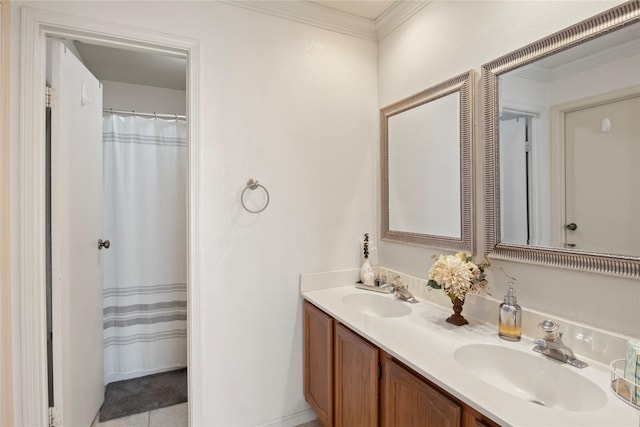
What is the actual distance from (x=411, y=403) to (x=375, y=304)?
77 centimetres

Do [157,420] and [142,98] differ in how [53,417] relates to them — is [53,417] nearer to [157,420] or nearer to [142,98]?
[157,420]

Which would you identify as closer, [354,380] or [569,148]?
[569,148]

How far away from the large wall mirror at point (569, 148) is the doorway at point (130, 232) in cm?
211

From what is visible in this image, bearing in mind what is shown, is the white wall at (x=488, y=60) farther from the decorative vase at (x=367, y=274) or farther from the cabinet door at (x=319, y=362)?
the cabinet door at (x=319, y=362)

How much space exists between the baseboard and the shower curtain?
3.85 ft

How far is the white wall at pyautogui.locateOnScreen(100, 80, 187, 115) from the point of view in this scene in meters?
2.84

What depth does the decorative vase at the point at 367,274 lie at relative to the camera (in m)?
2.02

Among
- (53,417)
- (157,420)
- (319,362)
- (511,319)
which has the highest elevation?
(511,319)

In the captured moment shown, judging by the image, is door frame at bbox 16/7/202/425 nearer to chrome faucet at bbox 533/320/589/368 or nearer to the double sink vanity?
the double sink vanity

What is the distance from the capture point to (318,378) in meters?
1.77

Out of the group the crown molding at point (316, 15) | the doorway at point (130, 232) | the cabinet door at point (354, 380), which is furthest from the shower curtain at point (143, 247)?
the cabinet door at point (354, 380)

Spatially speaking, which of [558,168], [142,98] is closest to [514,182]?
[558,168]

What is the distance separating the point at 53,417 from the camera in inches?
62.7

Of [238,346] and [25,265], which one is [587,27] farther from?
[25,265]
